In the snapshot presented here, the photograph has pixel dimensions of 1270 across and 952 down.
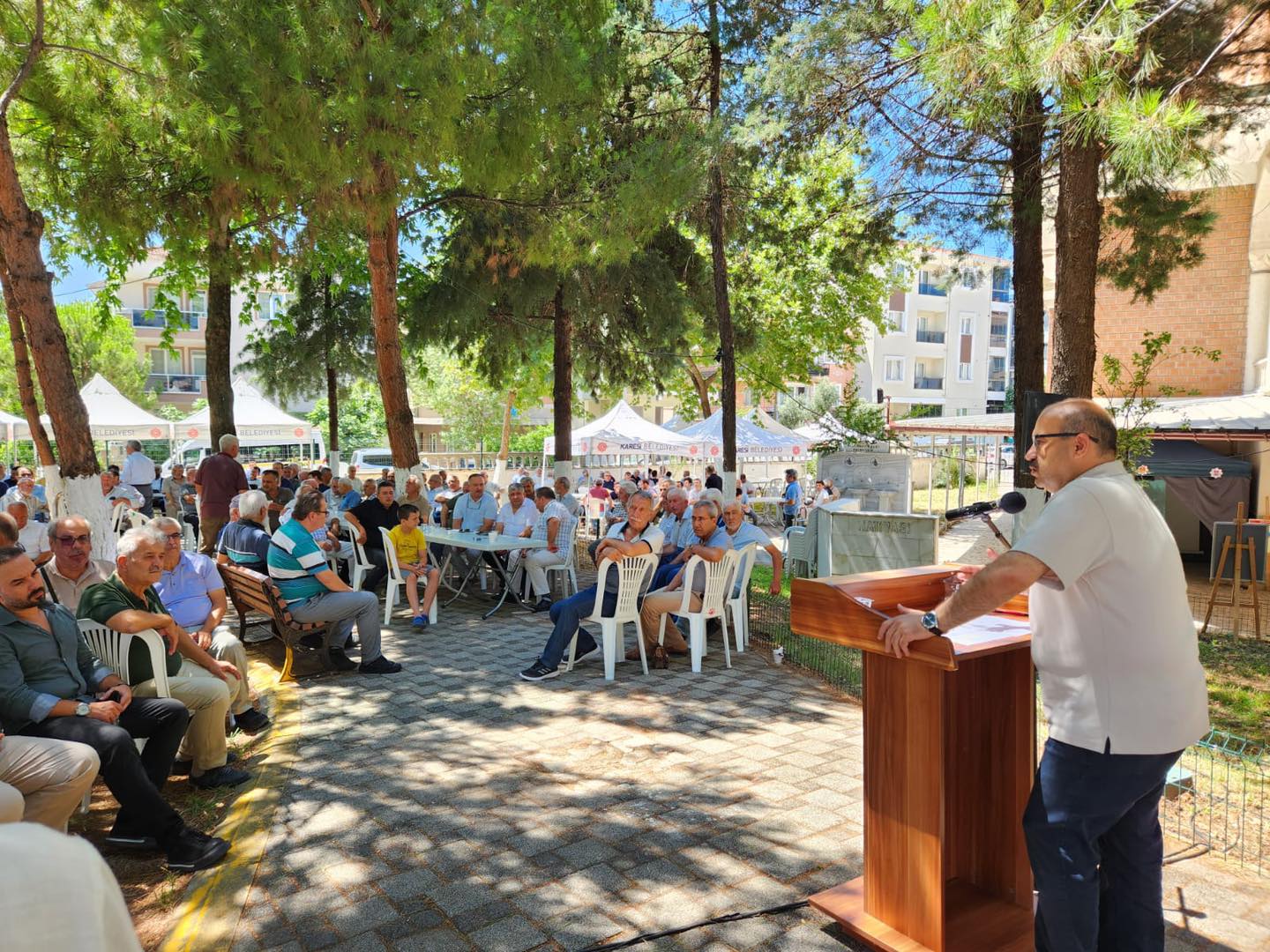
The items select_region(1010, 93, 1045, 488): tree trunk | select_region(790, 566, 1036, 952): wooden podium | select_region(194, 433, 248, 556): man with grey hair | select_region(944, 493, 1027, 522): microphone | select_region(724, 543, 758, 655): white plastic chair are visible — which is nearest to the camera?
select_region(790, 566, 1036, 952): wooden podium

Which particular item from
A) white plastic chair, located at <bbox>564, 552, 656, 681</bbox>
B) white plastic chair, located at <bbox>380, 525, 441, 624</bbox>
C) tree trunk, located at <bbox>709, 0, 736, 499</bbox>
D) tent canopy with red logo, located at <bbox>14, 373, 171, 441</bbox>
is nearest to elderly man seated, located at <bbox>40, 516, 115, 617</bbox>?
white plastic chair, located at <bbox>564, 552, 656, 681</bbox>

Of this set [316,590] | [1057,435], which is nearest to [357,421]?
[316,590]

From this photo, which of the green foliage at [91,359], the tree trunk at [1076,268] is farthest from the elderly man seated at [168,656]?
the green foliage at [91,359]

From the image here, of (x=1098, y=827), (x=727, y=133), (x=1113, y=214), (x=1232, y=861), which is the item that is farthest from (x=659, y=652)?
(x=1113, y=214)

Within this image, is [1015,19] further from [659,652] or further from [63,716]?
[63,716]

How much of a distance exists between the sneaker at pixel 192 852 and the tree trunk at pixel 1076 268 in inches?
282

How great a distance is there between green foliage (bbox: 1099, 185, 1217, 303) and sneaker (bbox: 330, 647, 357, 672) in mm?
9269

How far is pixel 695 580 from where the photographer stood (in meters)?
6.59

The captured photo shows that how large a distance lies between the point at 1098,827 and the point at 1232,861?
186cm

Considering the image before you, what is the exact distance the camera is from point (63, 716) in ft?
11.6

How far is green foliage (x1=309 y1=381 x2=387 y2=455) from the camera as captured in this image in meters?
44.6

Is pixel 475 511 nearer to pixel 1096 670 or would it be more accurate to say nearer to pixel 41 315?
pixel 41 315

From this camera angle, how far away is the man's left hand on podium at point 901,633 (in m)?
2.43

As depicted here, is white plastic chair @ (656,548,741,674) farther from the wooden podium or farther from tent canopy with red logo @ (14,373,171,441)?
tent canopy with red logo @ (14,373,171,441)
